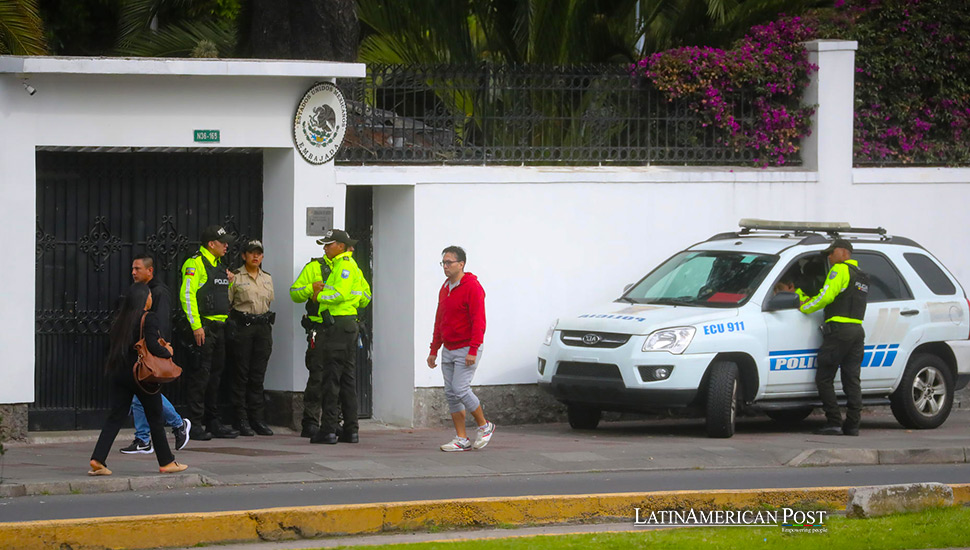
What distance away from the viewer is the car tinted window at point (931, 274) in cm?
1455

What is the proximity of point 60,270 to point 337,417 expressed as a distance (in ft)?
9.68

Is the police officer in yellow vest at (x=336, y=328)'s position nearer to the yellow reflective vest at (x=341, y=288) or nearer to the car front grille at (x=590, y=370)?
the yellow reflective vest at (x=341, y=288)

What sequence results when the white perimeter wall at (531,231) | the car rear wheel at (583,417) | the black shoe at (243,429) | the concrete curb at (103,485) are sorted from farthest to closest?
the white perimeter wall at (531,231), the car rear wheel at (583,417), the black shoe at (243,429), the concrete curb at (103,485)

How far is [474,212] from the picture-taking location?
14578 mm

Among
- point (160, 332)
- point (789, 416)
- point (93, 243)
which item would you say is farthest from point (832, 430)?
point (93, 243)

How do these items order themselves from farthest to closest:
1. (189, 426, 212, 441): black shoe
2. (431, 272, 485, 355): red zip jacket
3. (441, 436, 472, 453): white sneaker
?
1. (189, 426, 212, 441): black shoe
2. (441, 436, 472, 453): white sneaker
3. (431, 272, 485, 355): red zip jacket

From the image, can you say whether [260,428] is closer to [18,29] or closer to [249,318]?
[249,318]

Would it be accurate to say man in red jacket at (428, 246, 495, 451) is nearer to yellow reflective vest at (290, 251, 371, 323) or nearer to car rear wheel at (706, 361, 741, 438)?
yellow reflective vest at (290, 251, 371, 323)

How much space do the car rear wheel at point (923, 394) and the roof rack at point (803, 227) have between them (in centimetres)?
138

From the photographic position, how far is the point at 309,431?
525 inches

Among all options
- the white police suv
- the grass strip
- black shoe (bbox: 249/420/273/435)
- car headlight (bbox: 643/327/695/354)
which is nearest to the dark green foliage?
the white police suv

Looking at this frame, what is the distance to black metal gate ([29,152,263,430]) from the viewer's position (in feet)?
43.9

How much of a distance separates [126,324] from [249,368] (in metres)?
3.16

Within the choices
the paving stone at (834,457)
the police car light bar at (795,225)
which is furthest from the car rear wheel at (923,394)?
the paving stone at (834,457)
